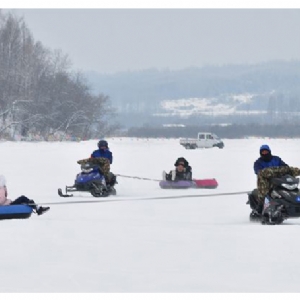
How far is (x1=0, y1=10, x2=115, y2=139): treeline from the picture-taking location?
294 feet

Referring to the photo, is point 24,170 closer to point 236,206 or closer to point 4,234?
point 236,206

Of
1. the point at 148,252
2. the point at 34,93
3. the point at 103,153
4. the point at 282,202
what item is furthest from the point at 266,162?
the point at 34,93

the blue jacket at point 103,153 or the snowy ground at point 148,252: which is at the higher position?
the blue jacket at point 103,153

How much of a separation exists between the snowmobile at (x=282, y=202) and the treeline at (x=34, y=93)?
2889 inches

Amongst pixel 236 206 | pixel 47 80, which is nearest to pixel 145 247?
pixel 236 206

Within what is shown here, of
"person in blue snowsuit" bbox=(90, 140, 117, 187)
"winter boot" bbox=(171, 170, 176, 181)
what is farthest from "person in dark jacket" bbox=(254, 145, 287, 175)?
"winter boot" bbox=(171, 170, 176, 181)

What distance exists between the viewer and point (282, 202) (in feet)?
48.3

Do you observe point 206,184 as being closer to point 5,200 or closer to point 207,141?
point 5,200

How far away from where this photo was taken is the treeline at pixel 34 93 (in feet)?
294

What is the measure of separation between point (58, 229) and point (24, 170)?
70.9ft

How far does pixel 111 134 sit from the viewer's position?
125 metres

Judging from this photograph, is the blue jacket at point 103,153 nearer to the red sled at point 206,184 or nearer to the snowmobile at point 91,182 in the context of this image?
the snowmobile at point 91,182

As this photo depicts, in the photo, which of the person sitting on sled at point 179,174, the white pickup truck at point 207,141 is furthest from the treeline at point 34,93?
the person sitting on sled at point 179,174
